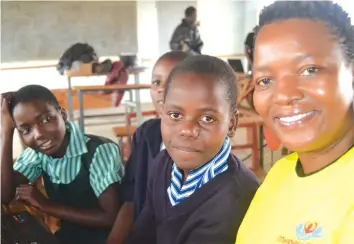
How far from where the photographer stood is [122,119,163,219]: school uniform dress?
4.70 ft

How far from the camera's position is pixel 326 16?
68 cm

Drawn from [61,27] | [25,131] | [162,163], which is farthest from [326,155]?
[61,27]

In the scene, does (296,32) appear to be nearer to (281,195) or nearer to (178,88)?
(281,195)

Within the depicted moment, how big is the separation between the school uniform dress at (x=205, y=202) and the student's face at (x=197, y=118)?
34 mm

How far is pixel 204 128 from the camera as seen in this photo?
1.02 metres

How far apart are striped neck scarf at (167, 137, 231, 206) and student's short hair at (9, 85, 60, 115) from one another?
2.12 feet

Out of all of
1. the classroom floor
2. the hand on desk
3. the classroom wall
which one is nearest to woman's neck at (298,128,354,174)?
the hand on desk

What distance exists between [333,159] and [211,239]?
36 cm

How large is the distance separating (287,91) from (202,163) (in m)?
0.41

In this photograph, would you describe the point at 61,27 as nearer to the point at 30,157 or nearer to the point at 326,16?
the point at 30,157

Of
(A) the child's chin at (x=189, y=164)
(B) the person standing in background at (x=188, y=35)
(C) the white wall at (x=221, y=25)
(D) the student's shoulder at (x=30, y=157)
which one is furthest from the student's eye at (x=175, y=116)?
(C) the white wall at (x=221, y=25)

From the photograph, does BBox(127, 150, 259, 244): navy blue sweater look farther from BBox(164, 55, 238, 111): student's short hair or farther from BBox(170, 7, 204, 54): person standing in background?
BBox(170, 7, 204, 54): person standing in background

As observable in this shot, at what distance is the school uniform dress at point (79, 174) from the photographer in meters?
1.48

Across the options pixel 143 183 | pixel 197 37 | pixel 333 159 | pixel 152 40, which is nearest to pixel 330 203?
pixel 333 159
